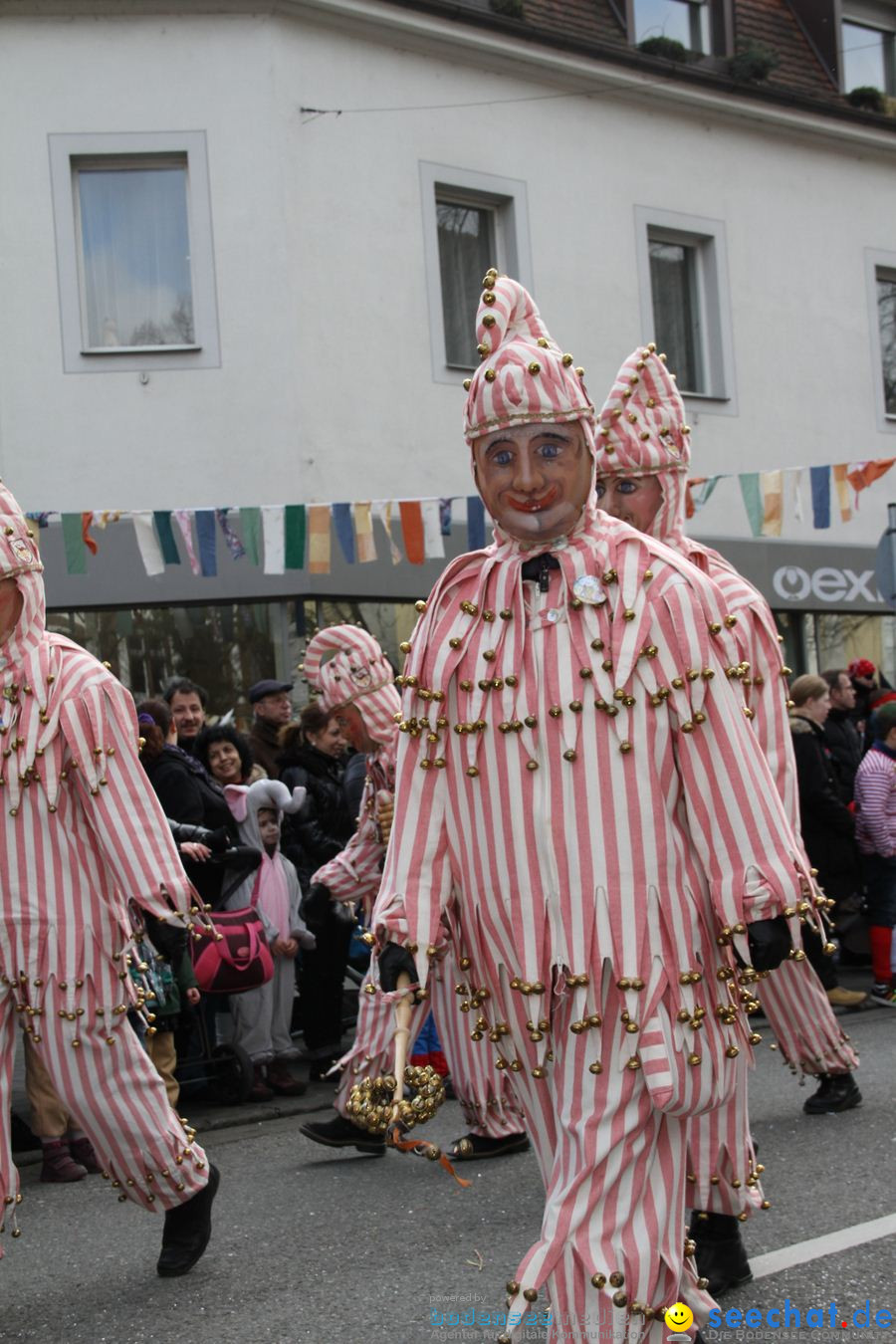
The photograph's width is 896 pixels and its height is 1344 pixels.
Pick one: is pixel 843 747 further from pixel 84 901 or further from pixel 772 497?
pixel 84 901

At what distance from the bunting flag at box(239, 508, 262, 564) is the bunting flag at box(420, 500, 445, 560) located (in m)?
1.13

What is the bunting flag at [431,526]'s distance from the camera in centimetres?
1165

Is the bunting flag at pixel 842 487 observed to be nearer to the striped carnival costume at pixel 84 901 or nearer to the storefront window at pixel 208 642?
the storefront window at pixel 208 642

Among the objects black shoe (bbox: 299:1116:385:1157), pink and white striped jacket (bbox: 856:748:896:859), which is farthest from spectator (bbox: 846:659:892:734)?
black shoe (bbox: 299:1116:385:1157)

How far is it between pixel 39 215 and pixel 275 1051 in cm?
807

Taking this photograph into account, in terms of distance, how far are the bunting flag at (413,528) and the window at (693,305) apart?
18.9ft

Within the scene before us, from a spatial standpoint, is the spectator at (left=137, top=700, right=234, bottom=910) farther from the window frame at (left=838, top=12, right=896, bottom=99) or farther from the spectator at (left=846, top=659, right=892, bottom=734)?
the window frame at (left=838, top=12, right=896, bottom=99)

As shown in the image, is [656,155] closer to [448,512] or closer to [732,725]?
[448,512]

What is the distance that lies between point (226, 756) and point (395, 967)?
17.0ft

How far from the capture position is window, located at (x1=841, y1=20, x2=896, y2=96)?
1862 cm

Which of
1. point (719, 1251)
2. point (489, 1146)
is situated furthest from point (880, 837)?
point (719, 1251)

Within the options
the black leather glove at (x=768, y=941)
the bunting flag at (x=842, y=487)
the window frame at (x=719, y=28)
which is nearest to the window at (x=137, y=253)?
the bunting flag at (x=842, y=487)

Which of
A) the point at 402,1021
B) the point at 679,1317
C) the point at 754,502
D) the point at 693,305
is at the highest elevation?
the point at 693,305

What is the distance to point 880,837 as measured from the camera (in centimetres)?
995
